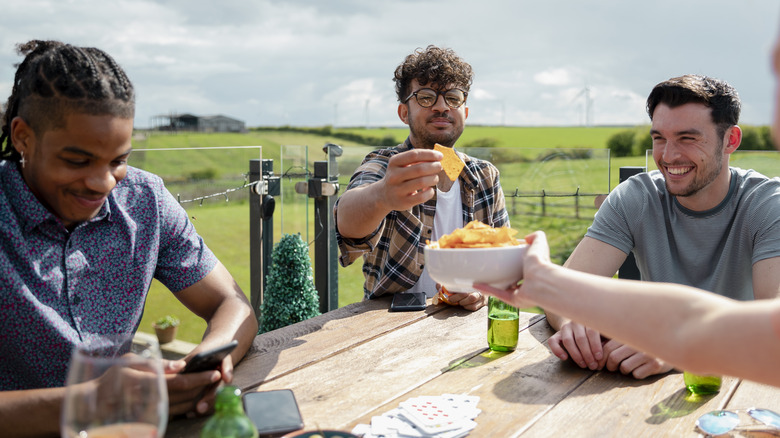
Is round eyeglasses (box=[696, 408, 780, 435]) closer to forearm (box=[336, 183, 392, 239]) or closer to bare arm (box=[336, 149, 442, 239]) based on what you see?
bare arm (box=[336, 149, 442, 239])

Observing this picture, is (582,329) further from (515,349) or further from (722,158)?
(722,158)

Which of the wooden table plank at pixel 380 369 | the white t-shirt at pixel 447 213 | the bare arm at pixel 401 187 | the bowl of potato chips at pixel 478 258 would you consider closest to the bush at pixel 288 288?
the white t-shirt at pixel 447 213

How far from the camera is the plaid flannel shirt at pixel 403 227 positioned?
272cm

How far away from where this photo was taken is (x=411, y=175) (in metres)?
1.92

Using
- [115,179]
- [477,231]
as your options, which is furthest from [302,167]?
[477,231]

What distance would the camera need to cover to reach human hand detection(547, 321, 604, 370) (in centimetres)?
170

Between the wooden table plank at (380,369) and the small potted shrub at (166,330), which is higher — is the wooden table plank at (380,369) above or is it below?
above

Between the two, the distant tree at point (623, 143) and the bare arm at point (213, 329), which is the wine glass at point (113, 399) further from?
the distant tree at point (623, 143)

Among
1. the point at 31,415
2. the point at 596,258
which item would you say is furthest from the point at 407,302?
the point at 31,415


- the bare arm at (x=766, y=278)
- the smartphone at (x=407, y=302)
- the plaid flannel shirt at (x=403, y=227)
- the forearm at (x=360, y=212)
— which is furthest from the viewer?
the plaid flannel shirt at (x=403, y=227)

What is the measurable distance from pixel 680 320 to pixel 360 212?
144cm

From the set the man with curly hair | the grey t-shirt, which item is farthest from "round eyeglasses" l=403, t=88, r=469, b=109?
the grey t-shirt

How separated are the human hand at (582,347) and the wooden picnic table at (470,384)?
28mm

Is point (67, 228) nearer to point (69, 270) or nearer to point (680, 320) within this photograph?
point (69, 270)
